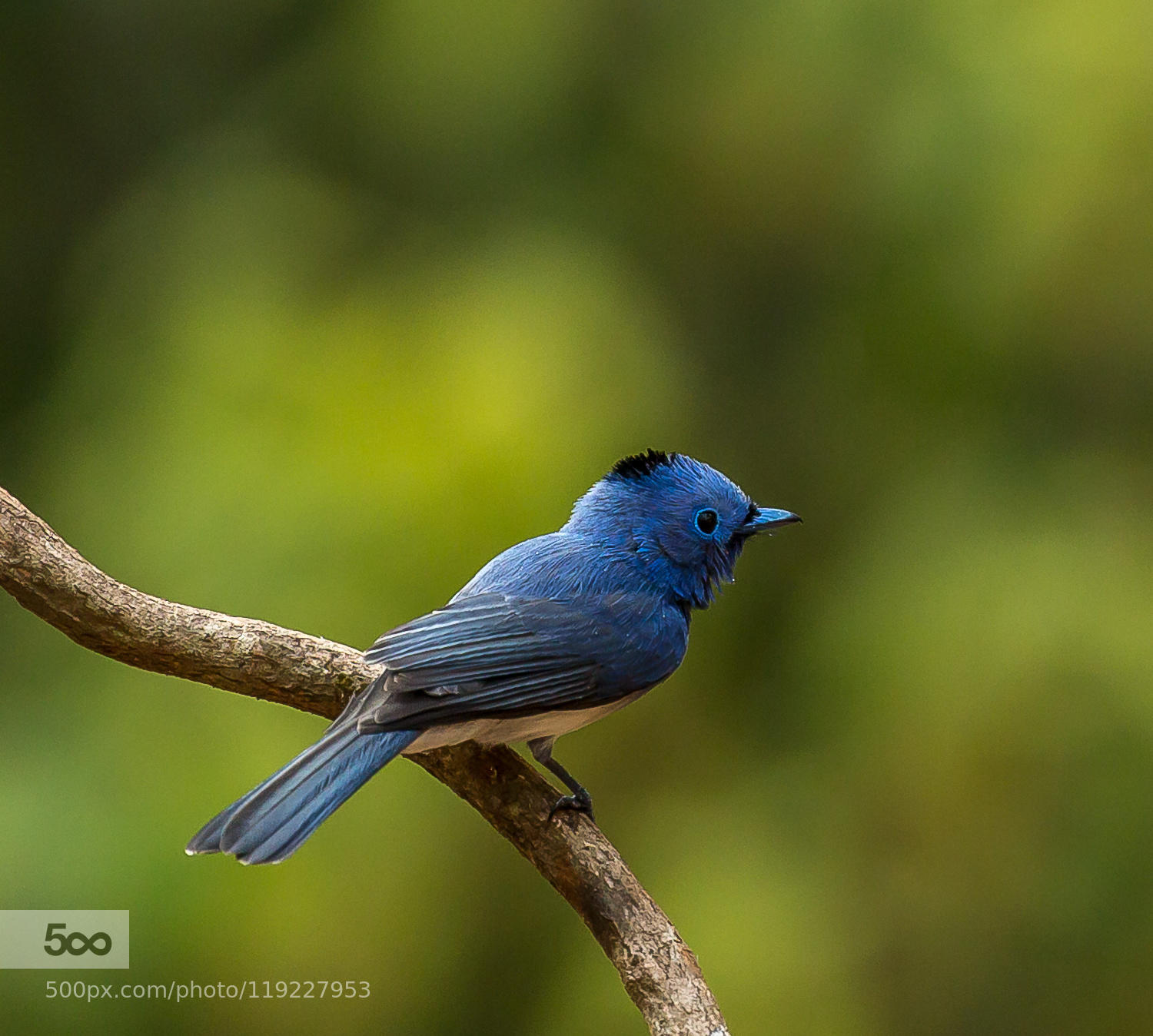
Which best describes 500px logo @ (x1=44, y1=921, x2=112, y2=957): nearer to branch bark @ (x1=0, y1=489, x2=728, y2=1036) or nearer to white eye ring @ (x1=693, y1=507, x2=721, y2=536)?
branch bark @ (x1=0, y1=489, x2=728, y2=1036)

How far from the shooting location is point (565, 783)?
2406 mm

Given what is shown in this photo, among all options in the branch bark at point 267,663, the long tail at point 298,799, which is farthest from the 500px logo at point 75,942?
the long tail at point 298,799

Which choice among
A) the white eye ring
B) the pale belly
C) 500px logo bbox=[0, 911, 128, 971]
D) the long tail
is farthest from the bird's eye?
500px logo bbox=[0, 911, 128, 971]

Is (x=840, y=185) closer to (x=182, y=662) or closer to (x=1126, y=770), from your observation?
(x=1126, y=770)

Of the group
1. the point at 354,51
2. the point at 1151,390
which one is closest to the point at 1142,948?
the point at 1151,390

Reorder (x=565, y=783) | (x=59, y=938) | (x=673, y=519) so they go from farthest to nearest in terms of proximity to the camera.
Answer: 1. (x=59, y=938)
2. (x=673, y=519)
3. (x=565, y=783)

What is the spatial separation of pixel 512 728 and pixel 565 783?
154mm

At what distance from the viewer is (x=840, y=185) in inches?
177

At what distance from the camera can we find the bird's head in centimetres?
257

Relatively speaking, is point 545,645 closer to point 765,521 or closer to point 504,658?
point 504,658

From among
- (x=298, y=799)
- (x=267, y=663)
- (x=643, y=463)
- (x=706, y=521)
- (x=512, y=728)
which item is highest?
(x=643, y=463)

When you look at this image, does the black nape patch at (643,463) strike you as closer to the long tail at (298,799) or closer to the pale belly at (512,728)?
the pale belly at (512,728)

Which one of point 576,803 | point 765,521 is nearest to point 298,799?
point 576,803

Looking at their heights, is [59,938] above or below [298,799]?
above
